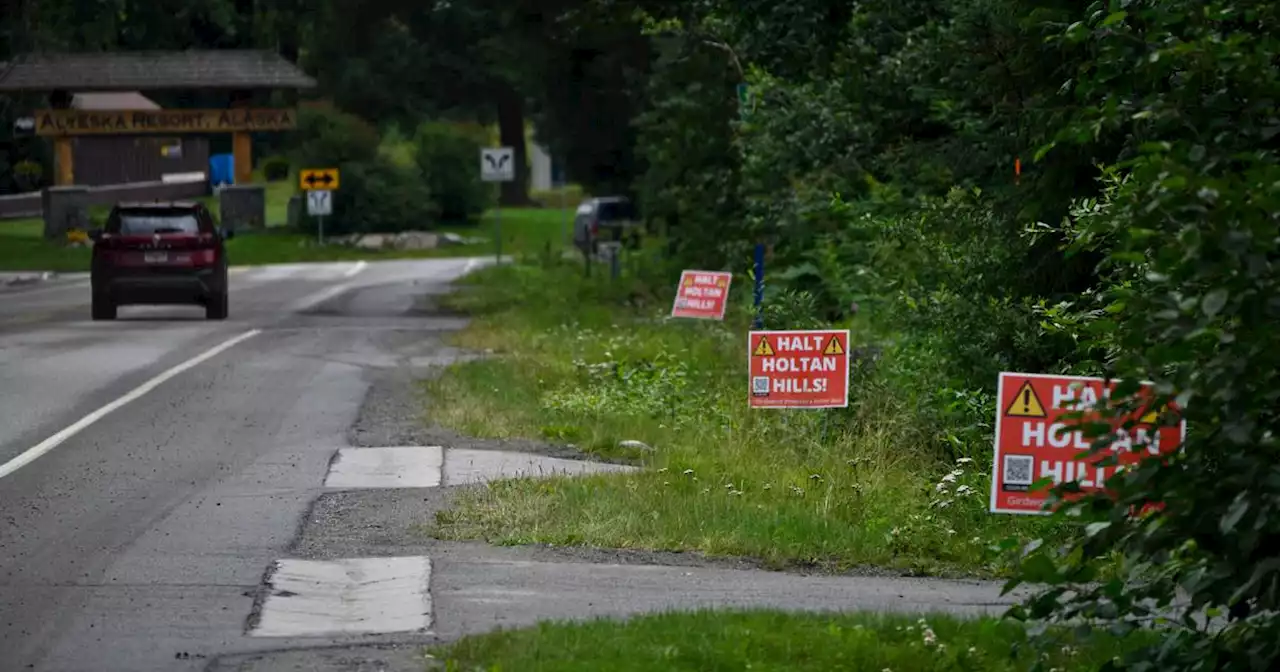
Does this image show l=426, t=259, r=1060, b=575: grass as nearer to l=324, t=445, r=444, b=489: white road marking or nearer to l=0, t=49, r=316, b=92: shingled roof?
l=324, t=445, r=444, b=489: white road marking

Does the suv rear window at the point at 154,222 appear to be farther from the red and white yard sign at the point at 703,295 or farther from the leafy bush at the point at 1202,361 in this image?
the leafy bush at the point at 1202,361

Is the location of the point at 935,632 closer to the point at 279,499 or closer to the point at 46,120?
the point at 279,499

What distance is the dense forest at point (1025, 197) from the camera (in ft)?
22.2

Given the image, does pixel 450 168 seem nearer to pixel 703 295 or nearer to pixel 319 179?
pixel 319 179

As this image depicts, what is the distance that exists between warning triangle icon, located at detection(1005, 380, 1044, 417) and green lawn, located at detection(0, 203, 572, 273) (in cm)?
4027

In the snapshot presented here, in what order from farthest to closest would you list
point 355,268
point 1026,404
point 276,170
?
point 276,170 → point 355,268 → point 1026,404

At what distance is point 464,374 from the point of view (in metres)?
21.1

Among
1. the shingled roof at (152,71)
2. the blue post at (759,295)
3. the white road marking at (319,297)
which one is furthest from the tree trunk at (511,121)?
the blue post at (759,295)

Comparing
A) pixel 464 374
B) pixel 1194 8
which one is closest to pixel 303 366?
pixel 464 374

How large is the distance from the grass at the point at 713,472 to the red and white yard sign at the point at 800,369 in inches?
12.6

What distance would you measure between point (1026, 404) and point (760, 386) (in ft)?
19.8

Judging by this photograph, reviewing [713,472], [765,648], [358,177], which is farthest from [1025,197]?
[358,177]

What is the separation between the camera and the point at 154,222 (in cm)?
2977

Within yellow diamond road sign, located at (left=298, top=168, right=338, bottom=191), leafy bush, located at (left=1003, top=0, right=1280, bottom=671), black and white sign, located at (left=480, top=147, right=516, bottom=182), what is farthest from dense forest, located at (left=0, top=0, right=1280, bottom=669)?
yellow diamond road sign, located at (left=298, top=168, right=338, bottom=191)
